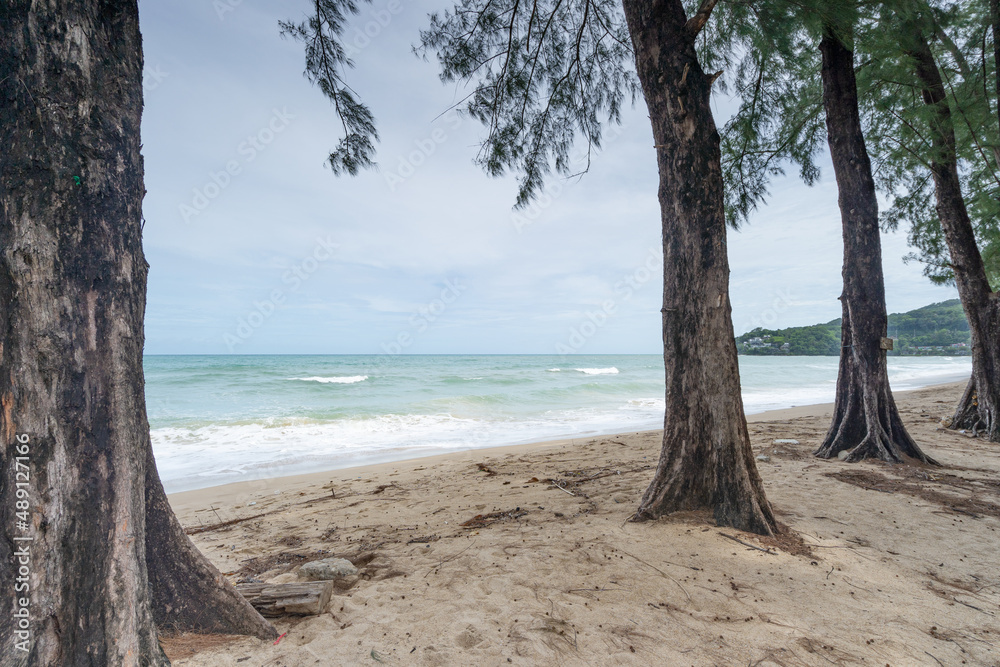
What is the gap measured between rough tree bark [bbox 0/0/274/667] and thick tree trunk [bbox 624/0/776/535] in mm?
3009

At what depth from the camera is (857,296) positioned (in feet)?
17.6

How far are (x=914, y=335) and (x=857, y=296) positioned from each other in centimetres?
4986

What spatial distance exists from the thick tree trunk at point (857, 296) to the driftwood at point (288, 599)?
5673 millimetres

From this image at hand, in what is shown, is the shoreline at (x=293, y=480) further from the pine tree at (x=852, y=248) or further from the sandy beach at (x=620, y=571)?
the pine tree at (x=852, y=248)

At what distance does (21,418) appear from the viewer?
4.37 feet

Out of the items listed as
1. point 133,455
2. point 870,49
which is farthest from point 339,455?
point 870,49

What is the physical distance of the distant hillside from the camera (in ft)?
131

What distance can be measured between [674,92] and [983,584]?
3503mm

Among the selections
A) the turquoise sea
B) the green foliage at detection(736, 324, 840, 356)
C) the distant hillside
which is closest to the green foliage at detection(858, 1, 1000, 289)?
the turquoise sea

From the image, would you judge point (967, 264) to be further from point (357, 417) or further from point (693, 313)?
point (357, 417)
